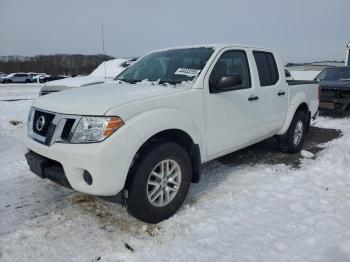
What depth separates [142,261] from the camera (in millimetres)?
2713

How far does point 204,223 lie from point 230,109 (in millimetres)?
1444

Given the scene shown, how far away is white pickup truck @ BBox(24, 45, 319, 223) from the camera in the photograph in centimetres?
288

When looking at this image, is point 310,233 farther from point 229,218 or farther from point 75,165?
point 75,165

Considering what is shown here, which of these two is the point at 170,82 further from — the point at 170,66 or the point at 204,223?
the point at 204,223

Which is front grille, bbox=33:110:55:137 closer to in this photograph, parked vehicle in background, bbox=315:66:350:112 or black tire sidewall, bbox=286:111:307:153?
black tire sidewall, bbox=286:111:307:153

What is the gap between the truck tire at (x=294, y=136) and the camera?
5648 mm

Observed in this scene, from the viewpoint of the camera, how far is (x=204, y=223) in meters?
3.31

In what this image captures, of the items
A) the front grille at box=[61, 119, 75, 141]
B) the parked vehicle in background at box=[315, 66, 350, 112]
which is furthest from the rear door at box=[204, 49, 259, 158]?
the parked vehicle in background at box=[315, 66, 350, 112]

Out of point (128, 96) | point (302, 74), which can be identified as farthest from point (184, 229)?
point (302, 74)

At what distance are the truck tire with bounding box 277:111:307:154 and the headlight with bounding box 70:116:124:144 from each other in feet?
11.9

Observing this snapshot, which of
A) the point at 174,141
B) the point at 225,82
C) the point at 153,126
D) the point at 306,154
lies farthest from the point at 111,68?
the point at 153,126

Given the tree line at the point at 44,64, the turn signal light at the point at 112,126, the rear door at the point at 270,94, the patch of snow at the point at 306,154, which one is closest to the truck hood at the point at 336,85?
the patch of snow at the point at 306,154

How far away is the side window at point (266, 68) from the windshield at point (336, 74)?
671cm

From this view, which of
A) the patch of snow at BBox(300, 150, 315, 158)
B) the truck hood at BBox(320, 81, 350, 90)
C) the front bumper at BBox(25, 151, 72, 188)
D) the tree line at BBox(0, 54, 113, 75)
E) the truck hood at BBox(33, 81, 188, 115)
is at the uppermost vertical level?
the tree line at BBox(0, 54, 113, 75)
